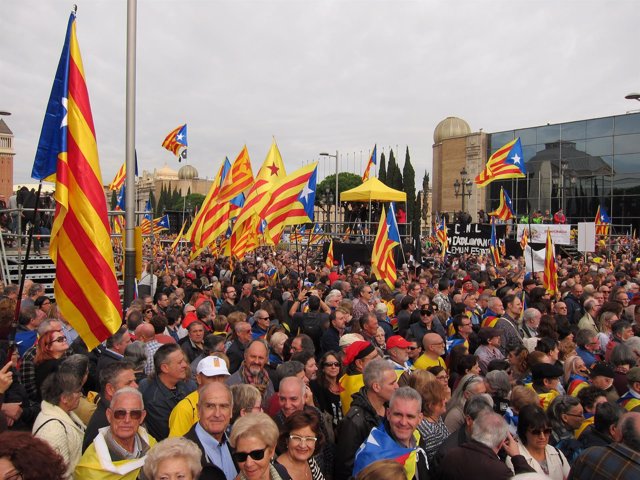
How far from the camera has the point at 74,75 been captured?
5332mm

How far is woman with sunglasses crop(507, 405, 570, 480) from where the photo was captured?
3.75m

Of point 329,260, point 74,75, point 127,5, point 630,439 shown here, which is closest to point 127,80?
point 127,5

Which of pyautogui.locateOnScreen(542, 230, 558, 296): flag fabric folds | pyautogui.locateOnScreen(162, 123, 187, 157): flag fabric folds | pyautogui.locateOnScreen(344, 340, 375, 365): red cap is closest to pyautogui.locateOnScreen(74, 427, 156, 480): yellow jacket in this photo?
pyautogui.locateOnScreen(344, 340, 375, 365): red cap

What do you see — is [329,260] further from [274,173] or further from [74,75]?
[74,75]

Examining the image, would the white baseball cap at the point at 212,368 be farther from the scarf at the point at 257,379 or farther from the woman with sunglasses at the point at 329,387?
the woman with sunglasses at the point at 329,387

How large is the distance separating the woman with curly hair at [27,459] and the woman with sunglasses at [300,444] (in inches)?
50.1

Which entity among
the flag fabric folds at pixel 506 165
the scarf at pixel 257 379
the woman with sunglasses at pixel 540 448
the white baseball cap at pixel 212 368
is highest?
the flag fabric folds at pixel 506 165

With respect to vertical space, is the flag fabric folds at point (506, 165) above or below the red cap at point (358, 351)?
above

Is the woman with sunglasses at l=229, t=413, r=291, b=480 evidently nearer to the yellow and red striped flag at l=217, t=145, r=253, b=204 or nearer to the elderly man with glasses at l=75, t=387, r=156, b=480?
the elderly man with glasses at l=75, t=387, r=156, b=480

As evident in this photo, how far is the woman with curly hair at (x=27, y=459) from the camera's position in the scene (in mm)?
2227

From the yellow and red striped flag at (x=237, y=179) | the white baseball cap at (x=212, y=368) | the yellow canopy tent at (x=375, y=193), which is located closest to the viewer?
the white baseball cap at (x=212, y=368)

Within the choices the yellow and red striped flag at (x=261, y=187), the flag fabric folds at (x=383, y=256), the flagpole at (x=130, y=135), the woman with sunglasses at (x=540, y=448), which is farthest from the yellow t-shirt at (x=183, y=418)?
the yellow and red striped flag at (x=261, y=187)

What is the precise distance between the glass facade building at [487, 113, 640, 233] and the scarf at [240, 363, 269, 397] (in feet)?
117

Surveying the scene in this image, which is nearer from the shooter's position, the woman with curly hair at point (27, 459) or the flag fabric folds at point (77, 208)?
the woman with curly hair at point (27, 459)
